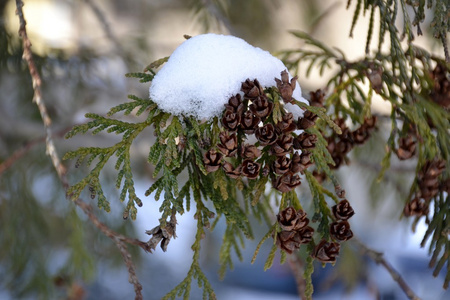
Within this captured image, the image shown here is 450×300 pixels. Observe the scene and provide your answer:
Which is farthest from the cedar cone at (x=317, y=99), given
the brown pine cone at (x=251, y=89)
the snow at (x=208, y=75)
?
the brown pine cone at (x=251, y=89)

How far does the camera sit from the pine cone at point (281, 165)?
0.71 meters

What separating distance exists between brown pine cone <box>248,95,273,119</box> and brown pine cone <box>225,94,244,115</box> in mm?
19

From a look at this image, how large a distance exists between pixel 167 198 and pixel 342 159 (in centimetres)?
42

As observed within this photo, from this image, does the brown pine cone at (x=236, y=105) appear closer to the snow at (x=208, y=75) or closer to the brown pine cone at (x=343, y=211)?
the snow at (x=208, y=75)

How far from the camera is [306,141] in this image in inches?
28.8

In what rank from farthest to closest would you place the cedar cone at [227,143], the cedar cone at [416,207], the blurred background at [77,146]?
the blurred background at [77,146]
the cedar cone at [416,207]
the cedar cone at [227,143]

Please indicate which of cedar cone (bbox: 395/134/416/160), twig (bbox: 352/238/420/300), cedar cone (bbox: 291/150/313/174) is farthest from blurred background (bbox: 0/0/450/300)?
cedar cone (bbox: 291/150/313/174)

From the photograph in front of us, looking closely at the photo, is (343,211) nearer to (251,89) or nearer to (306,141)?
(306,141)

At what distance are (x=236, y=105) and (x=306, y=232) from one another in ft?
0.79

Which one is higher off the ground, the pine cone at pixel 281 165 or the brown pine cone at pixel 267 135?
the brown pine cone at pixel 267 135

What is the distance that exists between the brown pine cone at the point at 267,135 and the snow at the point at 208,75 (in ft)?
0.28

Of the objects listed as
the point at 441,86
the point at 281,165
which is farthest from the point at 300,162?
the point at 441,86

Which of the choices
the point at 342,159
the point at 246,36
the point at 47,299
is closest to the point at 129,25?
the point at 246,36

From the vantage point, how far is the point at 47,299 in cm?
166
